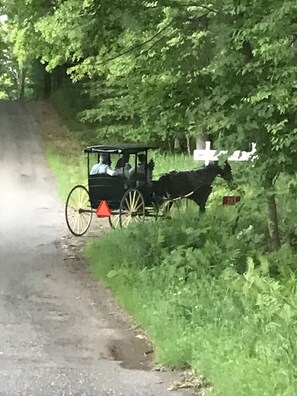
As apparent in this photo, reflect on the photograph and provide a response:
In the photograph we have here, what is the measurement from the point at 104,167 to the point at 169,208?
1495mm

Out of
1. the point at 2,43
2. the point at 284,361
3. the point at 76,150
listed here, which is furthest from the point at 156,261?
the point at 2,43

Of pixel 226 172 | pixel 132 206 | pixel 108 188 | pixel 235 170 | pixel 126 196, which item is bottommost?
pixel 132 206

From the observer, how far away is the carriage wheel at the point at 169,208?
13.4 m

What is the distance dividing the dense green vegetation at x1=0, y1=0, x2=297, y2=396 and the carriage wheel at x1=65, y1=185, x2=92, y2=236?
77.6 inches

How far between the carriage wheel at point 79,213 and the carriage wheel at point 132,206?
0.81m

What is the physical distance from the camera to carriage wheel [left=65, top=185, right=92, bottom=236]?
45.5ft

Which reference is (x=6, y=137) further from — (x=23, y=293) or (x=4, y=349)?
(x=4, y=349)

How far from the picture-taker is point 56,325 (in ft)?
26.5

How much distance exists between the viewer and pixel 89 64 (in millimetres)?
13430

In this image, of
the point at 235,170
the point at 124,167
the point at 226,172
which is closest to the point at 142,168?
the point at 124,167

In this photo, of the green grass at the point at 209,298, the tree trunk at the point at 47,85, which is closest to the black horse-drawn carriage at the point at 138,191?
the green grass at the point at 209,298

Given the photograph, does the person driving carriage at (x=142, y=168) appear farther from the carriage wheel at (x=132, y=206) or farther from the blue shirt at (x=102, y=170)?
the carriage wheel at (x=132, y=206)

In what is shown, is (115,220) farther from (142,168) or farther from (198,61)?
(198,61)

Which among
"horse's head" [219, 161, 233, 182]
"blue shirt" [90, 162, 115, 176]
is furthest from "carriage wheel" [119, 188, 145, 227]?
"horse's head" [219, 161, 233, 182]
